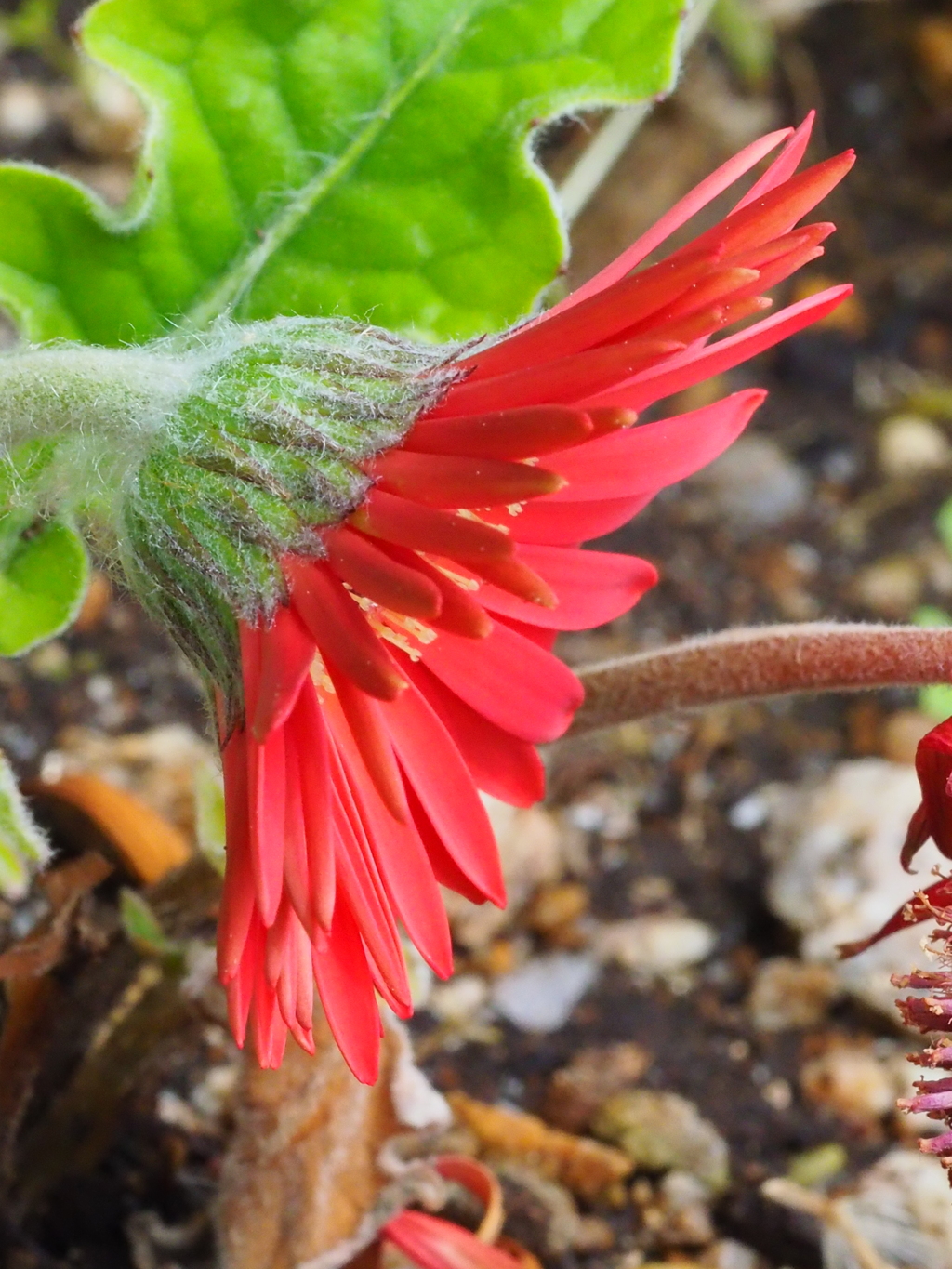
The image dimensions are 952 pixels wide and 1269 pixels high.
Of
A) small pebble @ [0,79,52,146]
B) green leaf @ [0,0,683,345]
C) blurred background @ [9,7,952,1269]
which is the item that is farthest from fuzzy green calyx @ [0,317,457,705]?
small pebble @ [0,79,52,146]

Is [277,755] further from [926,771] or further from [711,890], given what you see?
[711,890]

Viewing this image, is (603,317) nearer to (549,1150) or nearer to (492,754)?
(492,754)

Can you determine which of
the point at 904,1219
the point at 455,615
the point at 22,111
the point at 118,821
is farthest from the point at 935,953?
the point at 22,111

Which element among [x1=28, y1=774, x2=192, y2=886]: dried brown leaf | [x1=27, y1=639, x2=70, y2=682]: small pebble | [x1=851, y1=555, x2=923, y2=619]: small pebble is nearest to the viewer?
[x1=28, y1=774, x2=192, y2=886]: dried brown leaf

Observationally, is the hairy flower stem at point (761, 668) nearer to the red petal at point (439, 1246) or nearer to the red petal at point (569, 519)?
the red petal at point (569, 519)

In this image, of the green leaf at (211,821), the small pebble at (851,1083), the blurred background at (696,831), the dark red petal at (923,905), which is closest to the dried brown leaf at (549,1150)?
the blurred background at (696,831)

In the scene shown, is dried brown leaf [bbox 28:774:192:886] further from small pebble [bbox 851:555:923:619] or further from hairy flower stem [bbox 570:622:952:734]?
small pebble [bbox 851:555:923:619]

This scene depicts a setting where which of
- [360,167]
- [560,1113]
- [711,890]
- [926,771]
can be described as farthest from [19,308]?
[711,890]
